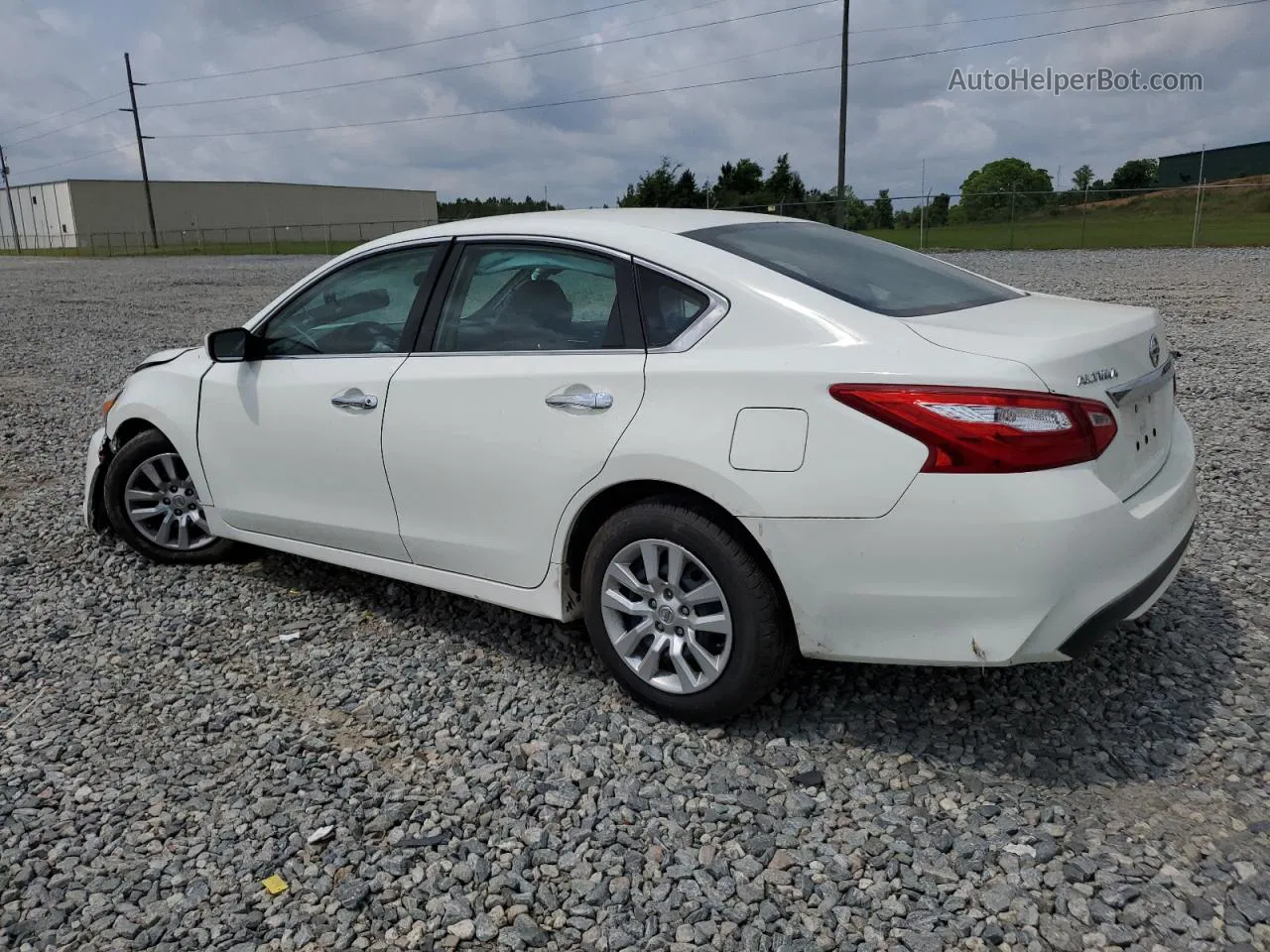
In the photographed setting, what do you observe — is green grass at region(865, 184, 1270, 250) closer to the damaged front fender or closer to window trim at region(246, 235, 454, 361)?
the damaged front fender

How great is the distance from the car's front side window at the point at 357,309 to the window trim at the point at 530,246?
0.10 meters

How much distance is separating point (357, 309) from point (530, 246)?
3.03ft

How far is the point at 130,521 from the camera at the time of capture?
5.16 m

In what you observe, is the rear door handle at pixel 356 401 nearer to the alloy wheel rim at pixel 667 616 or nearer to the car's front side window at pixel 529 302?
the car's front side window at pixel 529 302

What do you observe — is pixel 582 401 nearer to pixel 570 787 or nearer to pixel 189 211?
pixel 570 787

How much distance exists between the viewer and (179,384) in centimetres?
479

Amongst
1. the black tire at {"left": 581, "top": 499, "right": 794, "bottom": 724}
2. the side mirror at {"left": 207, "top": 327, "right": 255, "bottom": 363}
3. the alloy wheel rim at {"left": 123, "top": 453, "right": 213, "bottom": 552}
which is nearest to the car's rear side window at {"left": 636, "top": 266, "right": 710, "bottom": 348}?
the black tire at {"left": 581, "top": 499, "right": 794, "bottom": 724}

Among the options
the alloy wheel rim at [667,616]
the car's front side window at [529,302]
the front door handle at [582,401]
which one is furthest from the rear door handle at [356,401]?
the alloy wheel rim at [667,616]

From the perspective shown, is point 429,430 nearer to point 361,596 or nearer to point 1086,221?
point 361,596

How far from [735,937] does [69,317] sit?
756 inches

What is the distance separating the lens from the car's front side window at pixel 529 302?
11.8 ft

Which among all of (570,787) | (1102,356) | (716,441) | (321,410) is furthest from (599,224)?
(570,787)

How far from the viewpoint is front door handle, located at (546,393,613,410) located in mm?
3371

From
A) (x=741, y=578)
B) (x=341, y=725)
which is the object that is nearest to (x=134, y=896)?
(x=341, y=725)
